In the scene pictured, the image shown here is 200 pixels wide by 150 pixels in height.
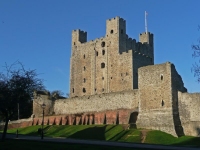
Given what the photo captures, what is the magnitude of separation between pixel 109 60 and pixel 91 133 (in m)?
26.3

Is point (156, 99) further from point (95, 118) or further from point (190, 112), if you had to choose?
point (95, 118)

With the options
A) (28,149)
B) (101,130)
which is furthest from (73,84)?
(28,149)

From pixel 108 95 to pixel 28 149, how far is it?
92.0 feet

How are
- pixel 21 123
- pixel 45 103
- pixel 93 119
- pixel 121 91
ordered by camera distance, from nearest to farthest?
pixel 121 91 < pixel 93 119 < pixel 45 103 < pixel 21 123

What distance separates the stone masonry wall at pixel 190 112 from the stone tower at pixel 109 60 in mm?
21142

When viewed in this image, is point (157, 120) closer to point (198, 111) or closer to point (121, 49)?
point (198, 111)

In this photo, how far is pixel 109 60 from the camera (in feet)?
216

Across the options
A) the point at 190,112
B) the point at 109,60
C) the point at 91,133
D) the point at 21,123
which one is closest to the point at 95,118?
the point at 91,133

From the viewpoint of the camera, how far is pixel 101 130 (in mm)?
42750

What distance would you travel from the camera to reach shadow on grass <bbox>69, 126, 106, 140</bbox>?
39.6m

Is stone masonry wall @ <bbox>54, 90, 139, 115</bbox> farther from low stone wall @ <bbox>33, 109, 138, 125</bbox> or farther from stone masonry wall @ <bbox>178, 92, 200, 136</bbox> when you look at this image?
stone masonry wall @ <bbox>178, 92, 200, 136</bbox>

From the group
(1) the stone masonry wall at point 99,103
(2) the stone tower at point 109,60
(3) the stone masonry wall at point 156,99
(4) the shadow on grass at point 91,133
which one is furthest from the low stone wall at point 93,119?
(2) the stone tower at point 109,60

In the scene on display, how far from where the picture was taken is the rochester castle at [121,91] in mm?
39406

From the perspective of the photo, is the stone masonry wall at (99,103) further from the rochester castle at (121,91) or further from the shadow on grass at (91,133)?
the shadow on grass at (91,133)
